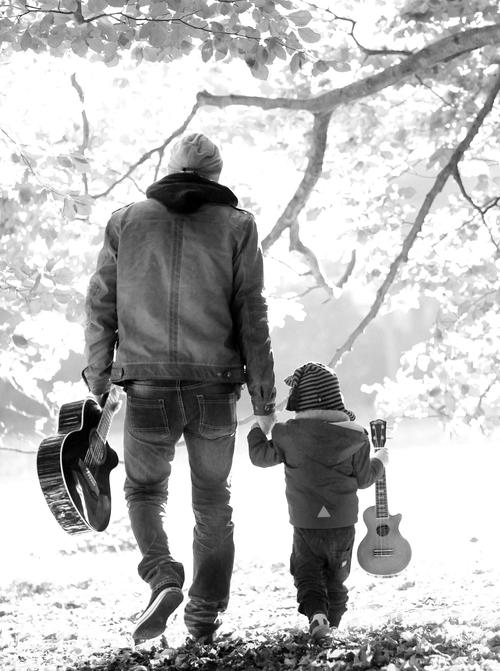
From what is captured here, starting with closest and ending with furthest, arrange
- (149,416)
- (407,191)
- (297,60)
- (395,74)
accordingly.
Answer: (149,416), (297,60), (395,74), (407,191)

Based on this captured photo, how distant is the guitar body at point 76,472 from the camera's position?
353cm

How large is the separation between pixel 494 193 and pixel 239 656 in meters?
6.12

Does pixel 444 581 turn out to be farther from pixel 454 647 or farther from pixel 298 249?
pixel 454 647

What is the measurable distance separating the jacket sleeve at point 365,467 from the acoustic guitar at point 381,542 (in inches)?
4.8

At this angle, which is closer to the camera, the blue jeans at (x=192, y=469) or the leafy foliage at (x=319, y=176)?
the blue jeans at (x=192, y=469)

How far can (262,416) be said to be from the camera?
3.80 m

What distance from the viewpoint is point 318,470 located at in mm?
4070

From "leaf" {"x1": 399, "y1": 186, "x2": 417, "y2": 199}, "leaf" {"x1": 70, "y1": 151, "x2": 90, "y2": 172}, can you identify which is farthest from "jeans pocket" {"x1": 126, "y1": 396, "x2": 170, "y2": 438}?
"leaf" {"x1": 399, "y1": 186, "x2": 417, "y2": 199}

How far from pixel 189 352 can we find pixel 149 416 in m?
0.28

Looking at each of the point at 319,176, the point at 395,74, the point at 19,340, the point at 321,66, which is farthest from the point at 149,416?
the point at 319,176

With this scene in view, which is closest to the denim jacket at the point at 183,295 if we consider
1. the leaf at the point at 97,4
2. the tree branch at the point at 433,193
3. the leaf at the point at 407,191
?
the leaf at the point at 97,4

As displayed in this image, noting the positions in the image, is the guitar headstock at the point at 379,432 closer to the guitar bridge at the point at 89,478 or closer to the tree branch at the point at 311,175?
the guitar bridge at the point at 89,478

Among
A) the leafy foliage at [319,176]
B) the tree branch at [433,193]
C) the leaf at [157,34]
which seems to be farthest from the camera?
the leafy foliage at [319,176]

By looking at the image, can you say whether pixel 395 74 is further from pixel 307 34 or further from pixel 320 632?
pixel 320 632
